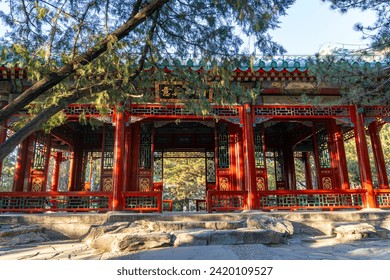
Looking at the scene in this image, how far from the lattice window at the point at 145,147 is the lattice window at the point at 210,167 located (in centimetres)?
254

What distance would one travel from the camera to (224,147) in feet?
30.3

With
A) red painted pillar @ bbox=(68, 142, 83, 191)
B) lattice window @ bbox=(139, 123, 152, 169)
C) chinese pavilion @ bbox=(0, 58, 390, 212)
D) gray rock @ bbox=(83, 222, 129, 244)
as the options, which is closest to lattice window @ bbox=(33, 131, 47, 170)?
chinese pavilion @ bbox=(0, 58, 390, 212)

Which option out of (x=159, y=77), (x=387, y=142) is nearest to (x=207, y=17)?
(x=159, y=77)

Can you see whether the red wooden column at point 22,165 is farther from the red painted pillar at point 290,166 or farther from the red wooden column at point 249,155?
the red painted pillar at point 290,166

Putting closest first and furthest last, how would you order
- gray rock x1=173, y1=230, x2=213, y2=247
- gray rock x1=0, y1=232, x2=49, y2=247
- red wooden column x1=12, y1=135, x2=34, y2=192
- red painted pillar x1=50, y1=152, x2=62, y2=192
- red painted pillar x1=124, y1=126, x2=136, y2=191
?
gray rock x1=173, y1=230, x2=213, y2=247 → gray rock x1=0, y1=232, x2=49, y2=247 → red wooden column x1=12, y1=135, x2=34, y2=192 → red painted pillar x1=124, y1=126, x2=136, y2=191 → red painted pillar x1=50, y1=152, x2=62, y2=192

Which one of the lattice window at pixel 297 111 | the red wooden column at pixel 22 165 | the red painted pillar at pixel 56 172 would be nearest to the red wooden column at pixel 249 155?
the lattice window at pixel 297 111

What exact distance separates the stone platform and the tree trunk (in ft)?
12.0

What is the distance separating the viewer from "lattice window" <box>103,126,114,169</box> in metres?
9.05

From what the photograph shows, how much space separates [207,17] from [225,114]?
3.65 metres

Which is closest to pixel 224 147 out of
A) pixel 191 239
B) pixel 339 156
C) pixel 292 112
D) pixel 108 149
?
pixel 292 112

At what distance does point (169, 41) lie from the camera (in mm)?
4699

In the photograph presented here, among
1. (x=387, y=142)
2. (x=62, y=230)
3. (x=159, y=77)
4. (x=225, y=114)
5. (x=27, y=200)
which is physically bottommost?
(x=62, y=230)

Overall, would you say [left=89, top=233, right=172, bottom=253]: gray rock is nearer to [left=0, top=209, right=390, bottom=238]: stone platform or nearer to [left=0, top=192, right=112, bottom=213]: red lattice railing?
[left=0, top=209, right=390, bottom=238]: stone platform

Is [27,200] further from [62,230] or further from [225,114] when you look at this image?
[225,114]
